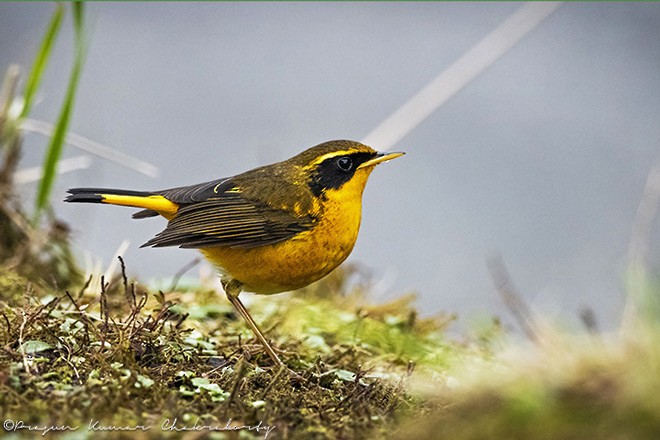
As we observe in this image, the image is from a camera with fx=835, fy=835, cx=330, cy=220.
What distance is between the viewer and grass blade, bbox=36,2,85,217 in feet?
19.0

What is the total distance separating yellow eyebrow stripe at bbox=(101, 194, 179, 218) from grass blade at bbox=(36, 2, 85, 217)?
129 centimetres

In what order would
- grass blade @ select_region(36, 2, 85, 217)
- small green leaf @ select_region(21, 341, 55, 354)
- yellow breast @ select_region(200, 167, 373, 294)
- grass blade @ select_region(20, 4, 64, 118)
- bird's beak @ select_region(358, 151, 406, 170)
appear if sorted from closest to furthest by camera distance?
small green leaf @ select_region(21, 341, 55, 354) < yellow breast @ select_region(200, 167, 373, 294) < bird's beak @ select_region(358, 151, 406, 170) < grass blade @ select_region(36, 2, 85, 217) < grass blade @ select_region(20, 4, 64, 118)

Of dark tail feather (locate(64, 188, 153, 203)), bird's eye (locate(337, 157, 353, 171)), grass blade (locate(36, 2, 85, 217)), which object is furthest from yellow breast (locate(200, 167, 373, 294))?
grass blade (locate(36, 2, 85, 217))

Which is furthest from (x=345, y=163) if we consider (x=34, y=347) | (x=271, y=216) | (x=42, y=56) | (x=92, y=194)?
(x=42, y=56)

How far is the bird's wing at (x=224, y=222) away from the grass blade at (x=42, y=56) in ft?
6.11

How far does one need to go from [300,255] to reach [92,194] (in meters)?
1.30

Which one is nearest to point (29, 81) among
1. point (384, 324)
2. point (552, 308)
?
point (384, 324)

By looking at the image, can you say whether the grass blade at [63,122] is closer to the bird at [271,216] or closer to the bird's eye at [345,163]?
the bird at [271,216]

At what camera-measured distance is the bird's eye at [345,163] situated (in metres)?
4.78

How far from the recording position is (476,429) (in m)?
2.31

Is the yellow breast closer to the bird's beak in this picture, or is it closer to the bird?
the bird

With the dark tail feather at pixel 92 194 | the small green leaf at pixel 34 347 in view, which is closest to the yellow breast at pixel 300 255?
the dark tail feather at pixel 92 194

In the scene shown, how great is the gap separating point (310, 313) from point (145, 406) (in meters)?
2.31

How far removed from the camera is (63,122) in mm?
5773
